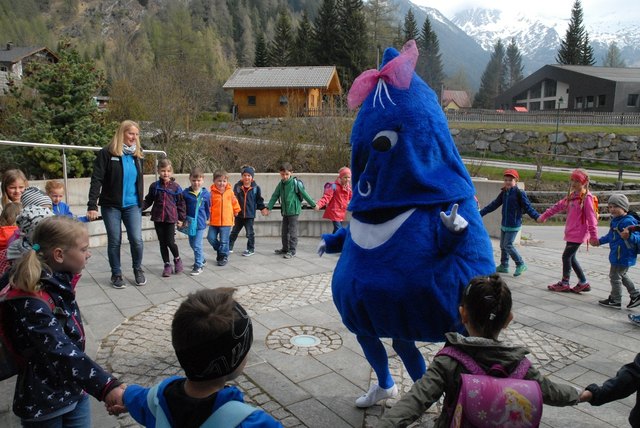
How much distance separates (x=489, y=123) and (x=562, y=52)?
3786 cm

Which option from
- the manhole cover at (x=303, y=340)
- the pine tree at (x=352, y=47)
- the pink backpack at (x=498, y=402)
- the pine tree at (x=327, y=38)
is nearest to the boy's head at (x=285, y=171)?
the manhole cover at (x=303, y=340)

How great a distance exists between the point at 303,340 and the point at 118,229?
2.82 metres

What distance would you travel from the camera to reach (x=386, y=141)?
9.71ft

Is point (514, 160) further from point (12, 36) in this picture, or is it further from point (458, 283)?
point (12, 36)

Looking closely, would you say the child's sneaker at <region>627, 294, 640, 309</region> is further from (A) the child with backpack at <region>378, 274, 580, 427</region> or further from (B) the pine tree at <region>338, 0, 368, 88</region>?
(B) the pine tree at <region>338, 0, 368, 88</region>

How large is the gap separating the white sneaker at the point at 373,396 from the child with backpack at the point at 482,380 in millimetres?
1467

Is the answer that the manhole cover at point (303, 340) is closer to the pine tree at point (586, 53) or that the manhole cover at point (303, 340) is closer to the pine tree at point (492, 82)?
the pine tree at point (586, 53)

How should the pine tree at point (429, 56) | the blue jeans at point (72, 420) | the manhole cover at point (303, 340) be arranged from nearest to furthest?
the blue jeans at point (72, 420)
the manhole cover at point (303, 340)
the pine tree at point (429, 56)

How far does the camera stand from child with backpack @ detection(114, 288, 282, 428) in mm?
1641

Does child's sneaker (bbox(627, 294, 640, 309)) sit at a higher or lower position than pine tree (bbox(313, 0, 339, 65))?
lower

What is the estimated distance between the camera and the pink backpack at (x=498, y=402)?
1912mm

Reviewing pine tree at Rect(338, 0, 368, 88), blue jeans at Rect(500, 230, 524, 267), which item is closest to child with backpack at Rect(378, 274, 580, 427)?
blue jeans at Rect(500, 230, 524, 267)

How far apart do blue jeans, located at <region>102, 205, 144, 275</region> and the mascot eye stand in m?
4.17

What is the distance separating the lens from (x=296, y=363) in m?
4.34
